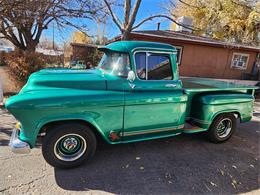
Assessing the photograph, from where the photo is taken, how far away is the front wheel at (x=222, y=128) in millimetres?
4199

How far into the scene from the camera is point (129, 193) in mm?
2666

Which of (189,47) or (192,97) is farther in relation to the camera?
(189,47)

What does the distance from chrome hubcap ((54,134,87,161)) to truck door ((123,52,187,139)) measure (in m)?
0.77

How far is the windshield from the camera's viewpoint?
3.30m

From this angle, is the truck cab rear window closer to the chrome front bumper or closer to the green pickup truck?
the green pickup truck

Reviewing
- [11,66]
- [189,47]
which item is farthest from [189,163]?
[189,47]

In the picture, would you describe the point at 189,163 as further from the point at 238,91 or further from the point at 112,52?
the point at 112,52

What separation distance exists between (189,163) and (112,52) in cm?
260

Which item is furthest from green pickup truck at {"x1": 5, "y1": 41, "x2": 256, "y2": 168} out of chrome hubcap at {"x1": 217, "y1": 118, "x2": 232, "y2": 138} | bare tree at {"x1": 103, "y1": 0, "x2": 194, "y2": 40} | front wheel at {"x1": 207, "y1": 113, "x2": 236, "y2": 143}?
bare tree at {"x1": 103, "y1": 0, "x2": 194, "y2": 40}

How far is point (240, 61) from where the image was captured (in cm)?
1384

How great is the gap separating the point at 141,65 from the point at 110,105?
3.10 ft

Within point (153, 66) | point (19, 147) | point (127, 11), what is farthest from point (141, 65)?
point (127, 11)

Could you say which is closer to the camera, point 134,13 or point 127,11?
point 134,13

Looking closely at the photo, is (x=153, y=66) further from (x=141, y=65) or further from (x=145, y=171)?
(x=145, y=171)
